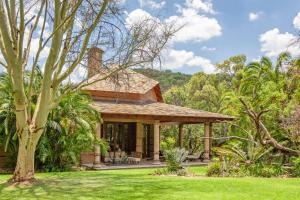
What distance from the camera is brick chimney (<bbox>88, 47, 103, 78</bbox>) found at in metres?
13.6

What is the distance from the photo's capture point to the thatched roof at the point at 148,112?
21.9 m

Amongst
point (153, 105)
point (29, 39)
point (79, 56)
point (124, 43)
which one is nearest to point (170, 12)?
point (124, 43)

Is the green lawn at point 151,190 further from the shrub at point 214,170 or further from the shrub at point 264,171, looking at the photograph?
the shrub at point 264,171

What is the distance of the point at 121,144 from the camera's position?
2709cm

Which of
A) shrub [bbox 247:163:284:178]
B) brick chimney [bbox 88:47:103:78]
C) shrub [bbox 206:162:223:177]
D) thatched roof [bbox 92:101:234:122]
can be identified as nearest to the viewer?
brick chimney [bbox 88:47:103:78]

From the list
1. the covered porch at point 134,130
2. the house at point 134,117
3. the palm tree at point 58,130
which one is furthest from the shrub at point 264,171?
the palm tree at point 58,130

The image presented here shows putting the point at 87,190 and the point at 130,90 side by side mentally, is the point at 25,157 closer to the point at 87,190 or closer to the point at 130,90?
the point at 87,190

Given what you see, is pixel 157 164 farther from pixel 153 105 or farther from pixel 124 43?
pixel 124 43

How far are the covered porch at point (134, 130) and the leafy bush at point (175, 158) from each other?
546 centimetres

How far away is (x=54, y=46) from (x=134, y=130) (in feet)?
51.0

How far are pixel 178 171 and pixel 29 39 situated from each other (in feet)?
24.3

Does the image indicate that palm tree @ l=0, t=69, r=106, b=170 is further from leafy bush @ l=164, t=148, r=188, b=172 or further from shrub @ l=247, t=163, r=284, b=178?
shrub @ l=247, t=163, r=284, b=178

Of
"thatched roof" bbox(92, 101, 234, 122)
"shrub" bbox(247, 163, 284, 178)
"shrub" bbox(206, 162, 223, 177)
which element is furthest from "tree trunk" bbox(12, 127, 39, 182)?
"thatched roof" bbox(92, 101, 234, 122)

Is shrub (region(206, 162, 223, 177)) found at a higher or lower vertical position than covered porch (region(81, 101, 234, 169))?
lower
